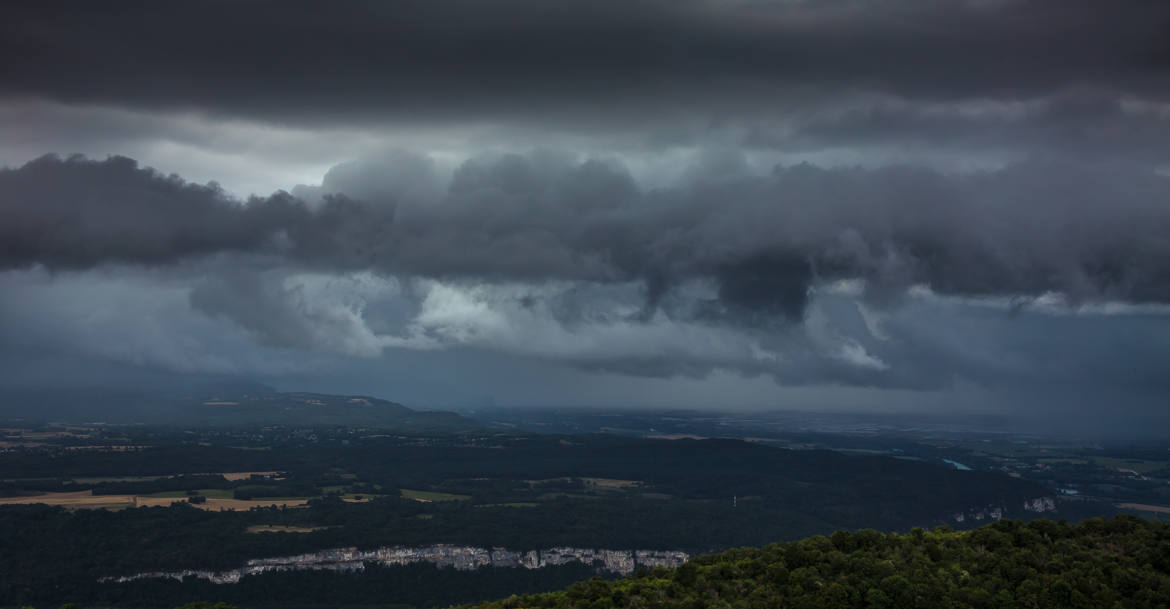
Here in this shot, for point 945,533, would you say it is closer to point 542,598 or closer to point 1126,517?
point 1126,517

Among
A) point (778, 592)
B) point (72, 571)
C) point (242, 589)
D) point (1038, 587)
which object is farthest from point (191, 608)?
point (72, 571)

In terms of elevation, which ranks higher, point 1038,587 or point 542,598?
point 1038,587

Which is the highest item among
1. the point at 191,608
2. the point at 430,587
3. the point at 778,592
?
the point at 778,592

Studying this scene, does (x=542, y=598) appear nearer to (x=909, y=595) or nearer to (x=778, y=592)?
(x=778, y=592)

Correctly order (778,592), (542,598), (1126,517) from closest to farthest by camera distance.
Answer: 1. (778,592)
2. (542,598)
3. (1126,517)

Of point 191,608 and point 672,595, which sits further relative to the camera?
point 191,608

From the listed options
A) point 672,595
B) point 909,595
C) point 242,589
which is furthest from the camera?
point 242,589
